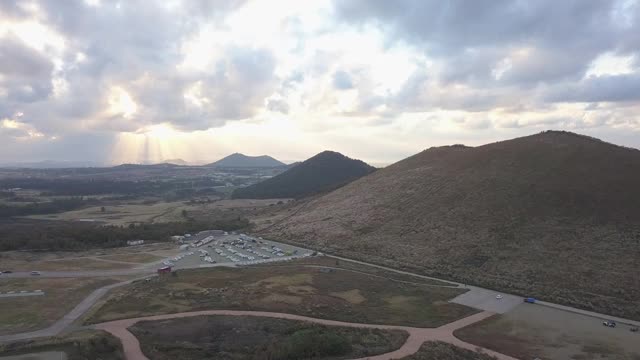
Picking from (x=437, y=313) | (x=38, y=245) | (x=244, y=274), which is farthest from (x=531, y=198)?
(x=38, y=245)

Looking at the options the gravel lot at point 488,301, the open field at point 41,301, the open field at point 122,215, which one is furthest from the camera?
the open field at point 122,215

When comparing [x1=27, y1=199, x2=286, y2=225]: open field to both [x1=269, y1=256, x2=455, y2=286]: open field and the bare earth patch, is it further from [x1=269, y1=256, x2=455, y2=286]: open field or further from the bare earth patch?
the bare earth patch

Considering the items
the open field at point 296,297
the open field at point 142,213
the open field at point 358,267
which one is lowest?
the open field at point 296,297

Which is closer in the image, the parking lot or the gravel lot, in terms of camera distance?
the gravel lot

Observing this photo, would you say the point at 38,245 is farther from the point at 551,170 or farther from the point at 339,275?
the point at 551,170

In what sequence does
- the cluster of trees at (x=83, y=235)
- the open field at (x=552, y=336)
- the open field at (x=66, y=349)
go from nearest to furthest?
the open field at (x=66, y=349) → the open field at (x=552, y=336) → the cluster of trees at (x=83, y=235)

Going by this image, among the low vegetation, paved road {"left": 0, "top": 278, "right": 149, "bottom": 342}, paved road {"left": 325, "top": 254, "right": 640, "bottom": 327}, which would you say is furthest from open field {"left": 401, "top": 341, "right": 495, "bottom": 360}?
the low vegetation

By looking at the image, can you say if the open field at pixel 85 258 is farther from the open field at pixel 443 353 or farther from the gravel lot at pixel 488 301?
the open field at pixel 443 353

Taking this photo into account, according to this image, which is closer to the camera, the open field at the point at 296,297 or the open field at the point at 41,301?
the open field at the point at 41,301


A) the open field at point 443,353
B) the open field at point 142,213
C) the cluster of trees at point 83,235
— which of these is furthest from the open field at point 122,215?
the open field at point 443,353
